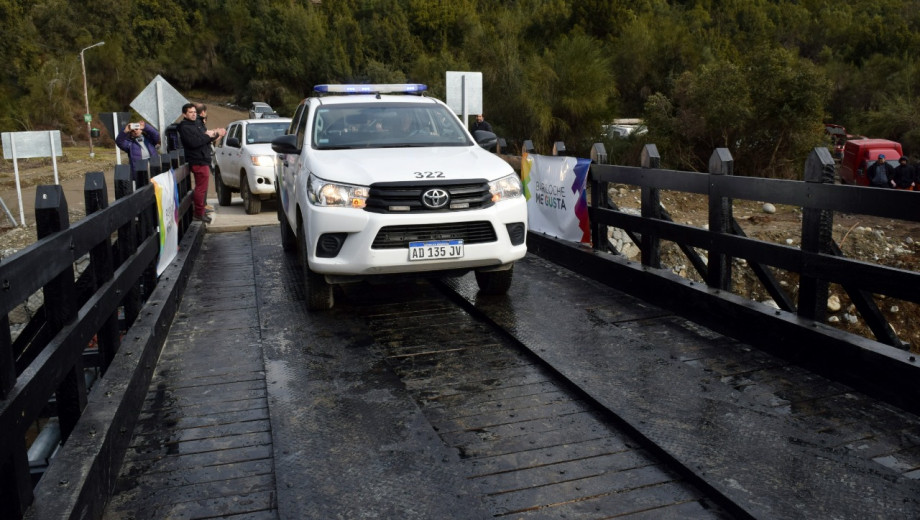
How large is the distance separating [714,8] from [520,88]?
4878cm

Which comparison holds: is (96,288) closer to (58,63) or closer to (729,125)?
(729,125)

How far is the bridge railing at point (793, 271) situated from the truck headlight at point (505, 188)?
1397 mm

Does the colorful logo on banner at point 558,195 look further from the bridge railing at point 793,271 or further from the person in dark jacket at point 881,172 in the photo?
the person in dark jacket at point 881,172

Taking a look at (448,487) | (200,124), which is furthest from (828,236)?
(200,124)

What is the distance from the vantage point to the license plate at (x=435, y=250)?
21.0 feet

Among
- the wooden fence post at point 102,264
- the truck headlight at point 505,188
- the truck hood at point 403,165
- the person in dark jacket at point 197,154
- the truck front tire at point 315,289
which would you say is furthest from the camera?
the person in dark jacket at point 197,154

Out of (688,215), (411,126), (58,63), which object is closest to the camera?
(411,126)

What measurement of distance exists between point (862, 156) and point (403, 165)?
1002 inches

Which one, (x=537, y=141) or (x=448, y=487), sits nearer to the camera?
(x=448, y=487)

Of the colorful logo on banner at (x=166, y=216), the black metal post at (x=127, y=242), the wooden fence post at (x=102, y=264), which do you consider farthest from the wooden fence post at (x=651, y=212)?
the wooden fence post at (x=102, y=264)

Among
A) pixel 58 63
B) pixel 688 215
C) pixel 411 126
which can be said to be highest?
pixel 58 63

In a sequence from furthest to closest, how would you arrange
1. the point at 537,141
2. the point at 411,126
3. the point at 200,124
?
the point at 537,141 < the point at 200,124 < the point at 411,126

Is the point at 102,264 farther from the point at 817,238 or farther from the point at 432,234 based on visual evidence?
the point at 817,238

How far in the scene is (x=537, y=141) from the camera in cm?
3497
